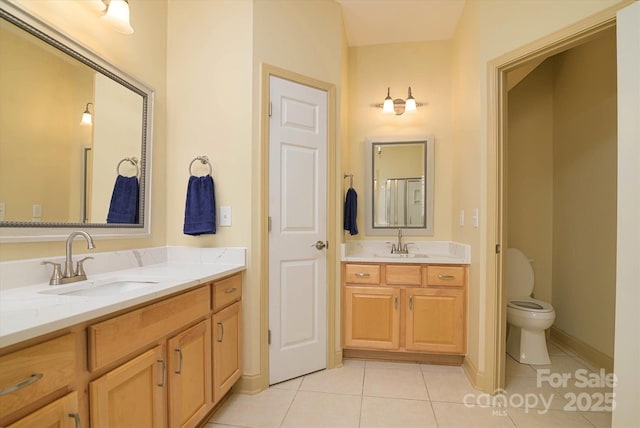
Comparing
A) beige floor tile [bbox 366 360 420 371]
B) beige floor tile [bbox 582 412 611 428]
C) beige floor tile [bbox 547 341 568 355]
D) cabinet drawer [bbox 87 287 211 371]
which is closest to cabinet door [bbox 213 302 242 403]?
cabinet drawer [bbox 87 287 211 371]

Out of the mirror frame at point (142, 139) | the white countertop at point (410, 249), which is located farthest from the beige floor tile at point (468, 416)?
the mirror frame at point (142, 139)

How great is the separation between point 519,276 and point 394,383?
5.36 feet

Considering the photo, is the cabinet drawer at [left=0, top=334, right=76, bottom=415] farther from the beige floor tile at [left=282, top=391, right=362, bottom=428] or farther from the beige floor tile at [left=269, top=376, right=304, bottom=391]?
the beige floor tile at [left=269, top=376, right=304, bottom=391]

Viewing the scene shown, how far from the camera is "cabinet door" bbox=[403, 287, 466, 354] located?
238 cm

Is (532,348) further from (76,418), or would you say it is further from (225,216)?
(76,418)

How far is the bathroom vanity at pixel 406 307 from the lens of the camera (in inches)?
93.9

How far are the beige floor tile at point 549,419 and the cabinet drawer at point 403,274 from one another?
0.99 meters

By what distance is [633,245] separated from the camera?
1.30m

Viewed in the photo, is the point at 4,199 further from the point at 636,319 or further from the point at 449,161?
the point at 449,161

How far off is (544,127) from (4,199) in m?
4.00

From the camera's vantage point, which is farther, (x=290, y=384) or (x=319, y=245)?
(x=319, y=245)

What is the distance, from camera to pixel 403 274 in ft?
8.04

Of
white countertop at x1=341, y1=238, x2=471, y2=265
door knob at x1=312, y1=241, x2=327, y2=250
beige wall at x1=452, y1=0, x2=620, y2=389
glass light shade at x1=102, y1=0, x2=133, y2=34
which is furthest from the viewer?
white countertop at x1=341, y1=238, x2=471, y2=265

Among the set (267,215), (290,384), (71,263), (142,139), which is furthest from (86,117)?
(290,384)
